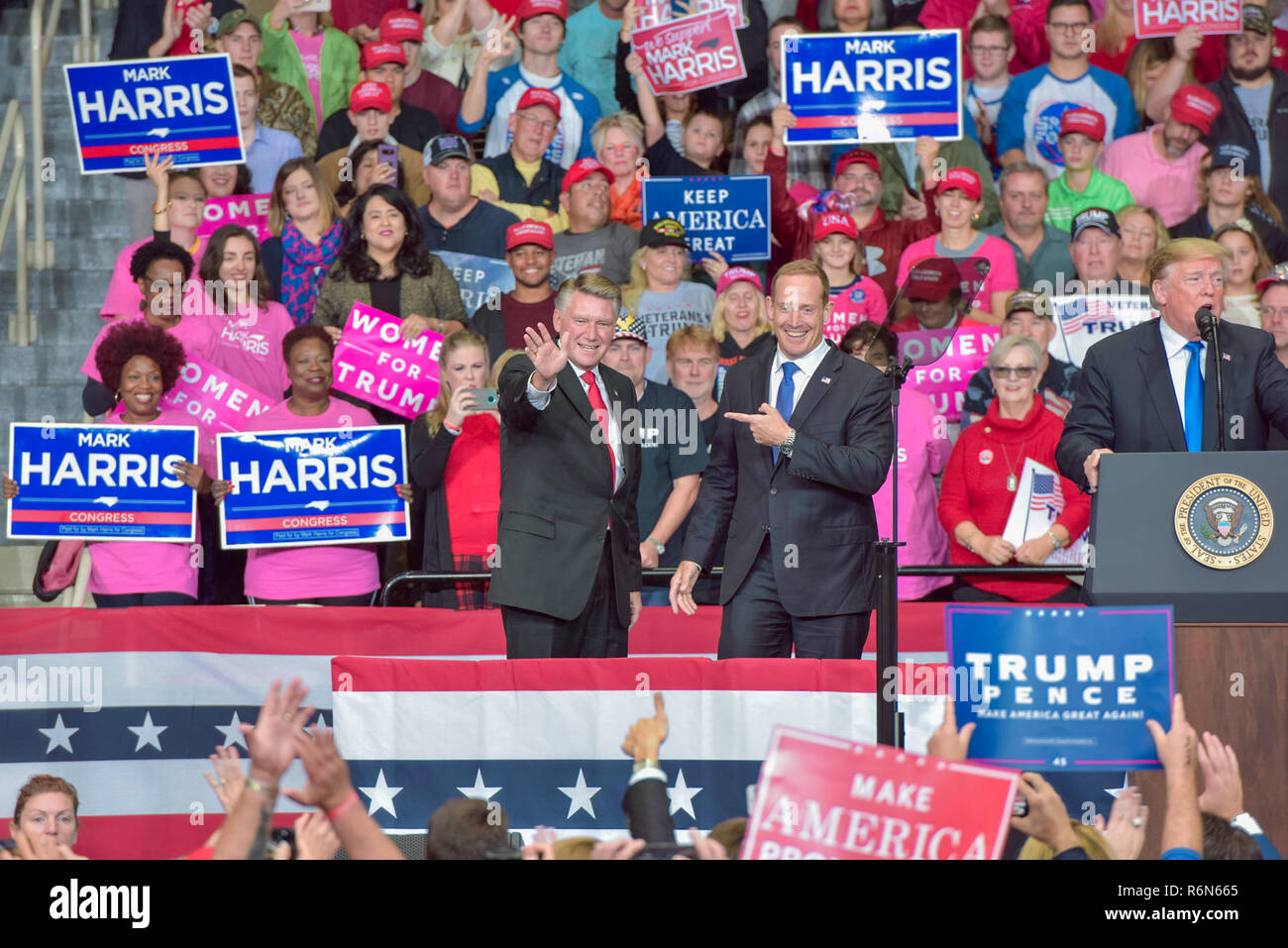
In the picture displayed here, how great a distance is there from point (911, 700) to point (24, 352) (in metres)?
6.14

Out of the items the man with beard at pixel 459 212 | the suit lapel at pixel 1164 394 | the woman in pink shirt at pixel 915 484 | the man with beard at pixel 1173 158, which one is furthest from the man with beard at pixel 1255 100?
the suit lapel at pixel 1164 394

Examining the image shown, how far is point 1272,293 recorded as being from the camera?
7.96 metres

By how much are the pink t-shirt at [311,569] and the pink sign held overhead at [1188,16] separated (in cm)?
522

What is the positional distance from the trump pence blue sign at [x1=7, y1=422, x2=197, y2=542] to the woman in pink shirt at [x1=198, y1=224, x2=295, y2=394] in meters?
0.90

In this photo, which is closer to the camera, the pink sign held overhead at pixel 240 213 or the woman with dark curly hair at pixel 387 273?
the woman with dark curly hair at pixel 387 273

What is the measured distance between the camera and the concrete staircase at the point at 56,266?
30.7 feet

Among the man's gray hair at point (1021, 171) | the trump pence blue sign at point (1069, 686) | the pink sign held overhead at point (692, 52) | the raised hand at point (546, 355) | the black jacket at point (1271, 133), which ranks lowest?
the trump pence blue sign at point (1069, 686)

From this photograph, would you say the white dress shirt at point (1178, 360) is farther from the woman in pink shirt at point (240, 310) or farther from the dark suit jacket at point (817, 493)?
the woman in pink shirt at point (240, 310)

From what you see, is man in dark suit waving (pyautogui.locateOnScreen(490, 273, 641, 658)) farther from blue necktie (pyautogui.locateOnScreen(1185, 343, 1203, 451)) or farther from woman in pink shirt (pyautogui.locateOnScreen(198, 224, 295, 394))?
woman in pink shirt (pyautogui.locateOnScreen(198, 224, 295, 394))

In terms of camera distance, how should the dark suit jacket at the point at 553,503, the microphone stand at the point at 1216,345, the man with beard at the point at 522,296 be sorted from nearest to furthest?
1. the microphone stand at the point at 1216,345
2. the dark suit jacket at the point at 553,503
3. the man with beard at the point at 522,296

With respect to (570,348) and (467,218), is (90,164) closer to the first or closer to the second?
(467,218)

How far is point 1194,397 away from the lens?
5316mm

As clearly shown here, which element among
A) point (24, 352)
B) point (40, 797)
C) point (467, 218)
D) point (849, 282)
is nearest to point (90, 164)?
point (24, 352)

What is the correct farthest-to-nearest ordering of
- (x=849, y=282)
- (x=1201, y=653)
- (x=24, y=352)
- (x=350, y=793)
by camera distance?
1. (x=24, y=352)
2. (x=849, y=282)
3. (x=1201, y=653)
4. (x=350, y=793)
